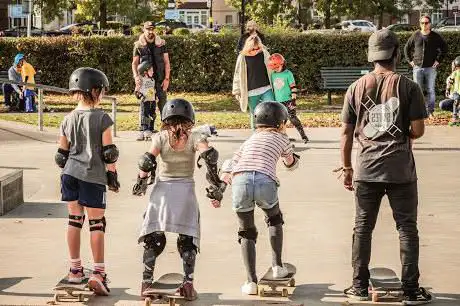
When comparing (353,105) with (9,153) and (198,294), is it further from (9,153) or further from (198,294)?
(9,153)

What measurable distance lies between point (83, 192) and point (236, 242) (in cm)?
219

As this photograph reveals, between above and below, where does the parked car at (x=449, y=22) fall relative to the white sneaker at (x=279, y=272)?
above

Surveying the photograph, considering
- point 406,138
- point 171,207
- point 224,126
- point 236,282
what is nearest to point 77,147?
point 171,207

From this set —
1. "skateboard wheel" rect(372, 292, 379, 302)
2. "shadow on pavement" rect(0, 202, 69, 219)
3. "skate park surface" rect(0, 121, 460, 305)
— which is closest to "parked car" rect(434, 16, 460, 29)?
"skate park surface" rect(0, 121, 460, 305)

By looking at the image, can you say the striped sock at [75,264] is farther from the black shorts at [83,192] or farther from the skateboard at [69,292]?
the black shorts at [83,192]

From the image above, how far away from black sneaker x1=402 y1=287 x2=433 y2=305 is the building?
93640 millimetres

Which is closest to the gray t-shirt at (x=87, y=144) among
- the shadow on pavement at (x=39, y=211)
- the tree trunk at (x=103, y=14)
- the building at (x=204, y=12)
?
the shadow on pavement at (x=39, y=211)

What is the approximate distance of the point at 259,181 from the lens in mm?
7805

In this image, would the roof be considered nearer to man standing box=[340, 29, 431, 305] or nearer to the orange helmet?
the orange helmet

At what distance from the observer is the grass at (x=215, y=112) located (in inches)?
838

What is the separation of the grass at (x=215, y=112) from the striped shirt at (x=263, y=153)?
40.8 feet

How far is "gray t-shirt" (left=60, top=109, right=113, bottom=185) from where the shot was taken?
7832 mm

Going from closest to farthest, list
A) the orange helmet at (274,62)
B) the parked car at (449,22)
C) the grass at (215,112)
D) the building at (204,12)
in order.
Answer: the orange helmet at (274,62), the grass at (215,112), the parked car at (449,22), the building at (204,12)

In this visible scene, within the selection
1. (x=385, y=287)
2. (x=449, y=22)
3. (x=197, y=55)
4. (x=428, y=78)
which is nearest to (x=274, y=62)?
(x=428, y=78)
